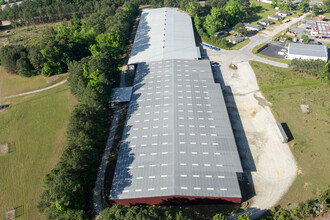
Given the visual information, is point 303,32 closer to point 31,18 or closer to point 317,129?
point 317,129

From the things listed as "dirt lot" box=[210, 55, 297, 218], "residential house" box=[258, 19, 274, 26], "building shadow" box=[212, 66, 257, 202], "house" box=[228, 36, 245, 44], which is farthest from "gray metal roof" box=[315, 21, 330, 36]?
"building shadow" box=[212, 66, 257, 202]

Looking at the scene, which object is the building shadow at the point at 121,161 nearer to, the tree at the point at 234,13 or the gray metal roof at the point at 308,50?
the gray metal roof at the point at 308,50

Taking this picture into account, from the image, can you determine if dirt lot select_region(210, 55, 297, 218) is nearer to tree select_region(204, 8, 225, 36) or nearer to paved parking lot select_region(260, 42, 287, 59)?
paved parking lot select_region(260, 42, 287, 59)

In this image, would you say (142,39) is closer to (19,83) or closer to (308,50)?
(19,83)

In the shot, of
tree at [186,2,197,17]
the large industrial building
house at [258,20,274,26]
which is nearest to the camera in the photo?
the large industrial building

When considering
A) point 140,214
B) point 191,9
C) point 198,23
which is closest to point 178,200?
point 140,214
